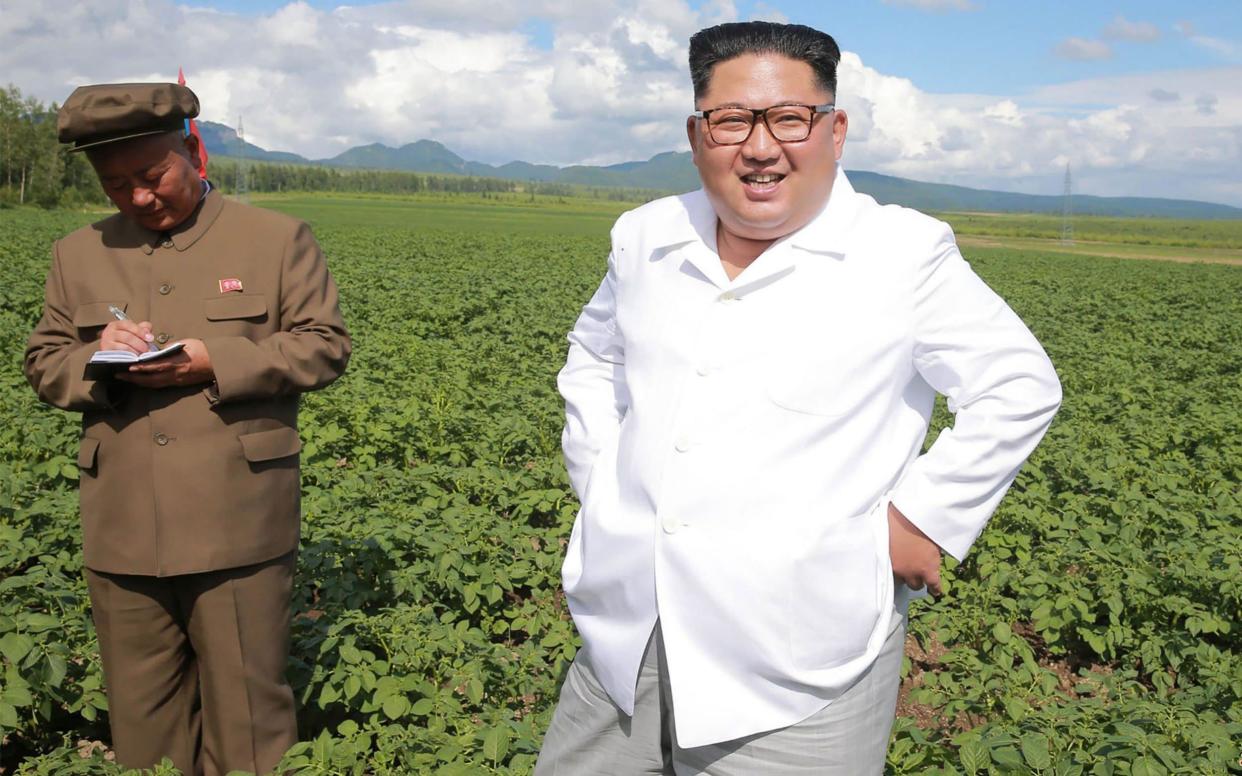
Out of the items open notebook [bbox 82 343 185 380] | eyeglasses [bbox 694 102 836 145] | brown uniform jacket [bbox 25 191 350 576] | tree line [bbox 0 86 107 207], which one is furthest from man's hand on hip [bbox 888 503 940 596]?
tree line [bbox 0 86 107 207]

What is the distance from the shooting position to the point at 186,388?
8.42 ft

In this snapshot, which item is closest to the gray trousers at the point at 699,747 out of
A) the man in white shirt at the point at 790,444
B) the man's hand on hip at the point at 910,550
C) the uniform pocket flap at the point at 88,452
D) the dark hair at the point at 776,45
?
the man in white shirt at the point at 790,444

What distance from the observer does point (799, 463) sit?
167 cm

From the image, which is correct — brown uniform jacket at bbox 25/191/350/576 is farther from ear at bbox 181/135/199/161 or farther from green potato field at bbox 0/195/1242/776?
green potato field at bbox 0/195/1242/776

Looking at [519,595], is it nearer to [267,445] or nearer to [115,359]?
[267,445]

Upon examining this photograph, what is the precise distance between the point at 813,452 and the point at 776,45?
70 centimetres

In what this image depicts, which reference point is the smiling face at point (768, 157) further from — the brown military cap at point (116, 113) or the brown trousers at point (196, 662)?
the brown trousers at point (196, 662)

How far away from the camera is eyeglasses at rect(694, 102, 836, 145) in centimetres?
172

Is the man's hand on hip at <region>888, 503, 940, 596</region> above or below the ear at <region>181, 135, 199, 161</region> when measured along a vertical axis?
below

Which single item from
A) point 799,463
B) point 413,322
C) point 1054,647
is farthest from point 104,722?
point 413,322

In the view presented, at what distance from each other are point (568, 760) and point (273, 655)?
3.90ft

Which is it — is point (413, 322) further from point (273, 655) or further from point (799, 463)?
point (799, 463)

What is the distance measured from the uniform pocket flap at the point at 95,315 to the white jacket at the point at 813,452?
1597mm

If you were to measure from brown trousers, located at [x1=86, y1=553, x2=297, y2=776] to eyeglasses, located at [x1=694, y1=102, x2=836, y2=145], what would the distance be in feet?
5.71
